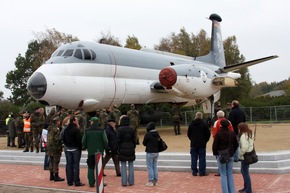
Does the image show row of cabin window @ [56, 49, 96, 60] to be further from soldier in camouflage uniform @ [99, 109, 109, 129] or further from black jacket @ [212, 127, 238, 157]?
black jacket @ [212, 127, 238, 157]

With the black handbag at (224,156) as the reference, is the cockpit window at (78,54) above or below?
above

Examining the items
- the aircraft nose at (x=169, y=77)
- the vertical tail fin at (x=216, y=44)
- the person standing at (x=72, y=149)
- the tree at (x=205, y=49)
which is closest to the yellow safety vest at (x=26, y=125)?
the person standing at (x=72, y=149)

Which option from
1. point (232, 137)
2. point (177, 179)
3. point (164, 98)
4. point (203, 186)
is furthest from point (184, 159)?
point (164, 98)

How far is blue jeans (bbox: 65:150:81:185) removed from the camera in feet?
31.2

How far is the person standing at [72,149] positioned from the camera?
30.9ft

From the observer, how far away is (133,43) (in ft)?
155

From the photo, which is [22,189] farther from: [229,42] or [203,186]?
[229,42]

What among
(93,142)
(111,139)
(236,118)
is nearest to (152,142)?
(111,139)

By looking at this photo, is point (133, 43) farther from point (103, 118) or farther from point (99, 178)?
point (99, 178)

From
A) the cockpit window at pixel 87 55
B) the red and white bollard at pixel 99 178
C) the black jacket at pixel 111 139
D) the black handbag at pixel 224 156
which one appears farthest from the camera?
the cockpit window at pixel 87 55

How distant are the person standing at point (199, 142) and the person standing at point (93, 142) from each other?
7.67 feet

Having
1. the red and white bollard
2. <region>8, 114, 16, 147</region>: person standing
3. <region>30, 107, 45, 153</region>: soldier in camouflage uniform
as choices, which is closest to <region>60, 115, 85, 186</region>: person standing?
the red and white bollard

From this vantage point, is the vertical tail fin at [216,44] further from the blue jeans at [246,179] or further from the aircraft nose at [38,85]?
the blue jeans at [246,179]

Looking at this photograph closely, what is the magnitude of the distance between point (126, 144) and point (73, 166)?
5.39ft
